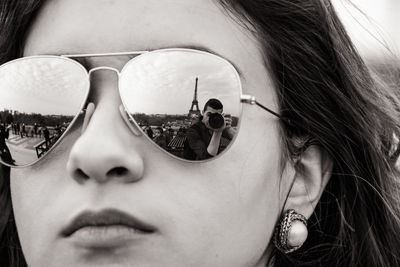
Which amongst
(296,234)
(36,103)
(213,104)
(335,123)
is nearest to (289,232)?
(296,234)

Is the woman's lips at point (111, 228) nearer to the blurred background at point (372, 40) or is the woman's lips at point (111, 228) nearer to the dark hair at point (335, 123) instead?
the dark hair at point (335, 123)

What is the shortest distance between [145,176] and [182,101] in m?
0.27

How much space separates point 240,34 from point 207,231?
27.6 inches

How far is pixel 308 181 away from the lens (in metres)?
2.18

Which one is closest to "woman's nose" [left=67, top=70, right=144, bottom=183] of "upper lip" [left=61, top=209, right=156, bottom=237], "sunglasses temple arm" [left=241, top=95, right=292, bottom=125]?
"upper lip" [left=61, top=209, right=156, bottom=237]

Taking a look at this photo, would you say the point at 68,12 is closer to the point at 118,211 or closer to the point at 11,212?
the point at 118,211

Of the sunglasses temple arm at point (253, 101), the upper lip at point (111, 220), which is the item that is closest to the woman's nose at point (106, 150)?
the upper lip at point (111, 220)

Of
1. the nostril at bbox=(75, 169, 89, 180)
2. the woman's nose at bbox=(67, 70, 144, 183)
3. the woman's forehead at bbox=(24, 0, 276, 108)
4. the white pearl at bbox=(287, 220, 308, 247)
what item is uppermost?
the woman's forehead at bbox=(24, 0, 276, 108)

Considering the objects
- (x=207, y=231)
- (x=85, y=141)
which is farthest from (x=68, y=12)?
(x=207, y=231)

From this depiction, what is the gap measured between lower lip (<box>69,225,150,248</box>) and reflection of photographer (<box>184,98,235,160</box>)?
0.29m

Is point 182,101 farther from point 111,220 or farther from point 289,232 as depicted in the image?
point 289,232

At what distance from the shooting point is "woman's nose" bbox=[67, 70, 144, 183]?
5.73 ft

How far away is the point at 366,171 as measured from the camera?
7.52 feet

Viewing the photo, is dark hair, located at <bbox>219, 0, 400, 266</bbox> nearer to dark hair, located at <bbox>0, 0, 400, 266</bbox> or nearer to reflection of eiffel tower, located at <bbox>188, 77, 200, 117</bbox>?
dark hair, located at <bbox>0, 0, 400, 266</bbox>
